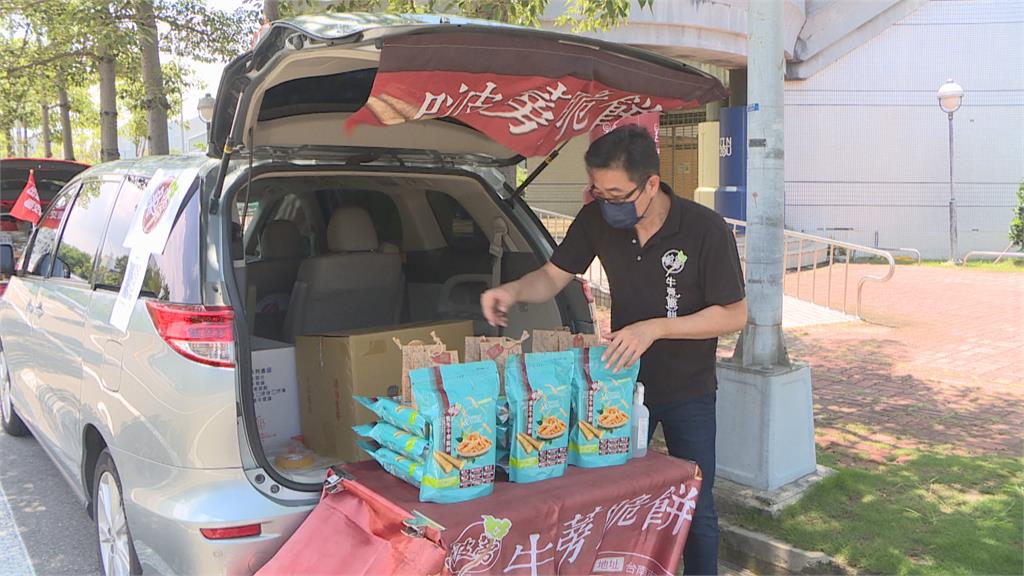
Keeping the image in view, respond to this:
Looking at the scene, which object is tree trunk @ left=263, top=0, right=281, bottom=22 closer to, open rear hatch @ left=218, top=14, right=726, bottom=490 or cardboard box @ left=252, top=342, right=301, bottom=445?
open rear hatch @ left=218, top=14, right=726, bottom=490

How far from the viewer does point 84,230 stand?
392 cm

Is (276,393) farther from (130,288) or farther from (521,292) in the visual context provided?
(521,292)

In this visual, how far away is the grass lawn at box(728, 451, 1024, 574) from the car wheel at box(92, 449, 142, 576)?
8.94 feet

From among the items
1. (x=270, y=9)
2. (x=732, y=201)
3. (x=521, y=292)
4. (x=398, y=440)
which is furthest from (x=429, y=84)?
(x=732, y=201)

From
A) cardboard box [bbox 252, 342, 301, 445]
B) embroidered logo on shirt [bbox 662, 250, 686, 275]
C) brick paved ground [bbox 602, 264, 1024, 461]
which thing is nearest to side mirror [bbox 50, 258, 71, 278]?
cardboard box [bbox 252, 342, 301, 445]

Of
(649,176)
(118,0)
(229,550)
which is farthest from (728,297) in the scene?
(118,0)

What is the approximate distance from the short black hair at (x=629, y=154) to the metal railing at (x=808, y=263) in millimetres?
4629

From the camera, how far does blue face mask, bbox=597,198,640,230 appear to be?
114 inches

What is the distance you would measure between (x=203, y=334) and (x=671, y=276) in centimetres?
167

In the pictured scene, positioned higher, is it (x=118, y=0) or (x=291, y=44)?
(x=118, y=0)

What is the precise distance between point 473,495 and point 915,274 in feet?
46.7

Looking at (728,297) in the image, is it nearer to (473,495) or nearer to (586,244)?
(586,244)

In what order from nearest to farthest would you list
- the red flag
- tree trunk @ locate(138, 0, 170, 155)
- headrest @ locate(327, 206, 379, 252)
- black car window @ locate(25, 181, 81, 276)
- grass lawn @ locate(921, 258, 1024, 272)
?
black car window @ locate(25, 181, 81, 276), headrest @ locate(327, 206, 379, 252), the red flag, tree trunk @ locate(138, 0, 170, 155), grass lawn @ locate(921, 258, 1024, 272)

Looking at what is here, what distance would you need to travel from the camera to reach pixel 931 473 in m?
4.38
